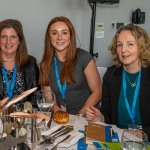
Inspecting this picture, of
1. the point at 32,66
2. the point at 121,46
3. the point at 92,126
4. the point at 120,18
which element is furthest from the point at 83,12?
the point at 92,126

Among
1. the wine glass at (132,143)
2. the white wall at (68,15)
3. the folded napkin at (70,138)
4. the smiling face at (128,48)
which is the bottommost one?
the folded napkin at (70,138)

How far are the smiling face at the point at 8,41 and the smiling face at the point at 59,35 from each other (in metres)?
0.32

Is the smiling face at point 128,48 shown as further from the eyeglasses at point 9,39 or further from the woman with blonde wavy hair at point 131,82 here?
the eyeglasses at point 9,39

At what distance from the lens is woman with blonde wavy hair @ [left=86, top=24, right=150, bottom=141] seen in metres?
1.75

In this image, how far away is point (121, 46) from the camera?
5.84 ft

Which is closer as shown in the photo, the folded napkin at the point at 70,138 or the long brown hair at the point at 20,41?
the folded napkin at the point at 70,138

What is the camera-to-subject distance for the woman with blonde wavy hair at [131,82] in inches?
68.9

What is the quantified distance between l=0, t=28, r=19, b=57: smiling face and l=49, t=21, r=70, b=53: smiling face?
319mm

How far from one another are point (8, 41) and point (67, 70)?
1.83 feet

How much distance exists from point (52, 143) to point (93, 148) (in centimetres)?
20

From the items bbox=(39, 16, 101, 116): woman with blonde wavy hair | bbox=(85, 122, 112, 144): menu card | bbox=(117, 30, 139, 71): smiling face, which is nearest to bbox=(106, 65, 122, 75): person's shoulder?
bbox=(117, 30, 139, 71): smiling face

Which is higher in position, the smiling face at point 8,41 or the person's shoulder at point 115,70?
the smiling face at point 8,41

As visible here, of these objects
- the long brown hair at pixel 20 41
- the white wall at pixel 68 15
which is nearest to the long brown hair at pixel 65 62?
the long brown hair at pixel 20 41

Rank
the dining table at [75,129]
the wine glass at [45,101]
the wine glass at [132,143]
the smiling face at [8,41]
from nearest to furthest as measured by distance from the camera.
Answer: the wine glass at [132,143] < the dining table at [75,129] < the wine glass at [45,101] < the smiling face at [8,41]
